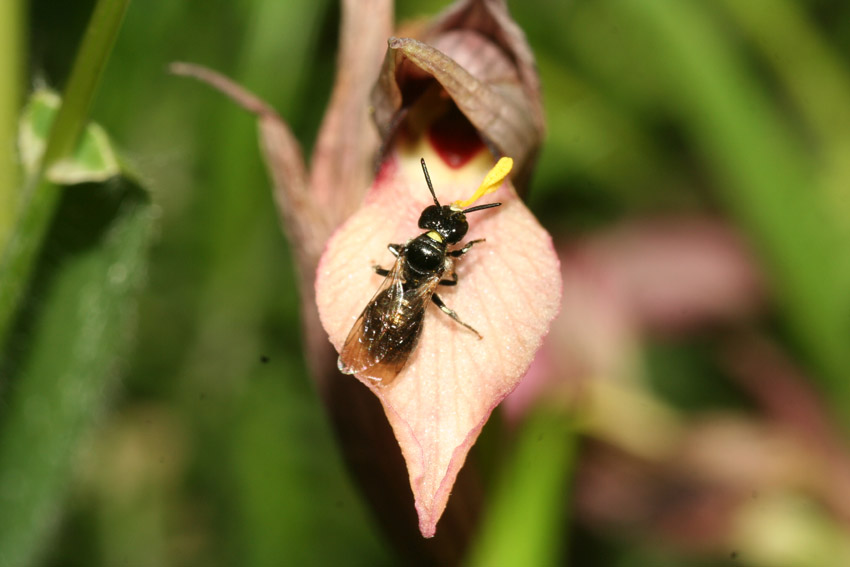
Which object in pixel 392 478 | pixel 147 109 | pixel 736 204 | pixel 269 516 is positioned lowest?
pixel 269 516

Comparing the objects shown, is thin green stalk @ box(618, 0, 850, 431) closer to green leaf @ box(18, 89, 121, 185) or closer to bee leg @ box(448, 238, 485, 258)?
bee leg @ box(448, 238, 485, 258)

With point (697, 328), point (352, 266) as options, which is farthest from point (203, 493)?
point (352, 266)

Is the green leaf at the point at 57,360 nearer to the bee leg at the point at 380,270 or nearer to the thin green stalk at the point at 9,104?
the thin green stalk at the point at 9,104

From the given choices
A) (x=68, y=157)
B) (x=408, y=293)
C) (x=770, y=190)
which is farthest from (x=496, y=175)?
(x=770, y=190)

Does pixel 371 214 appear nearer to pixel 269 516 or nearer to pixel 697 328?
pixel 269 516

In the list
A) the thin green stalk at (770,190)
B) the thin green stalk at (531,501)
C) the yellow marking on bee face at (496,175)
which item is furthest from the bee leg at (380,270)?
the thin green stalk at (770,190)

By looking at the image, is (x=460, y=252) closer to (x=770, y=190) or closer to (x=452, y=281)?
(x=452, y=281)
